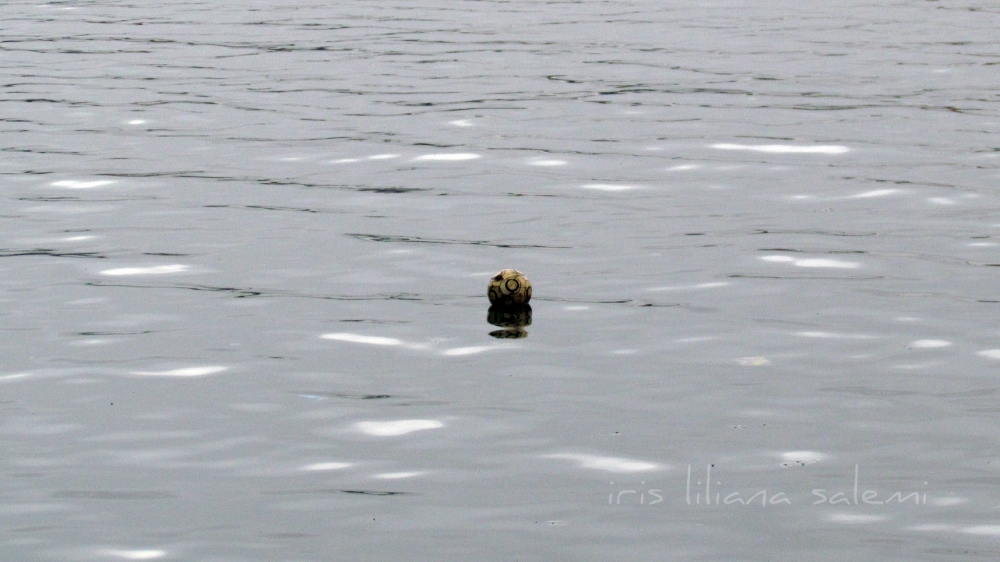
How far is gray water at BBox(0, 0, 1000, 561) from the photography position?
6.71 m

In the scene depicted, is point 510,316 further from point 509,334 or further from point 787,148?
point 787,148

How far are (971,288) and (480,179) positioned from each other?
4.84 metres

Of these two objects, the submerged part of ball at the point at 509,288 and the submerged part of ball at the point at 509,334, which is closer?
the submerged part of ball at the point at 509,334

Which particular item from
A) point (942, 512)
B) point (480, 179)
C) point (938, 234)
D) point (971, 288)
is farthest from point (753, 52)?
point (942, 512)

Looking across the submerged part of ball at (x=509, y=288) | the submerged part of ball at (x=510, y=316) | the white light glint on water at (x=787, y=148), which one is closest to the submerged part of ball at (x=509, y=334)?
the submerged part of ball at (x=510, y=316)

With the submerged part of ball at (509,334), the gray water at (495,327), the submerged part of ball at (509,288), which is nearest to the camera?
the gray water at (495,327)

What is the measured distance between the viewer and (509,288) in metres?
9.88

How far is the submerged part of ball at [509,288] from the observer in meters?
9.88

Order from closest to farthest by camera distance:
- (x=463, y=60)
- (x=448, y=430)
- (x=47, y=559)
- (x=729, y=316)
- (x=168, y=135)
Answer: (x=47, y=559) < (x=448, y=430) < (x=729, y=316) < (x=168, y=135) < (x=463, y=60)

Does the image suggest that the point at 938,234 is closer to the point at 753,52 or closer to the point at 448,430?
the point at 448,430

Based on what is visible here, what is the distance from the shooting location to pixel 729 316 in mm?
9633

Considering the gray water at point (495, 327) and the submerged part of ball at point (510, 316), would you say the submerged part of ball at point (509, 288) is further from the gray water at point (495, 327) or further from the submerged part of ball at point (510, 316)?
the gray water at point (495, 327)

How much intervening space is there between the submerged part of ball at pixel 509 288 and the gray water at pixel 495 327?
197 mm

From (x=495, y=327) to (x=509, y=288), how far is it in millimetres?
416
